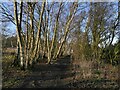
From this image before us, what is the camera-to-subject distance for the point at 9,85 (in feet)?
35.3

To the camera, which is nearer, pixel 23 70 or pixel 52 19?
pixel 23 70

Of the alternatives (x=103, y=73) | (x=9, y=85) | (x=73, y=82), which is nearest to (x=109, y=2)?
(x=103, y=73)

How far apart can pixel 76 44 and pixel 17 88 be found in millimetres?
13790

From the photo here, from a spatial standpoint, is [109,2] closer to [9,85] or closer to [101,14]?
[101,14]

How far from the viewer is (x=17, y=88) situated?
34.1 feet

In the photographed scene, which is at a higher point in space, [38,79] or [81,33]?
[81,33]

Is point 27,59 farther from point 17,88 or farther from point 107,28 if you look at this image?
point 107,28

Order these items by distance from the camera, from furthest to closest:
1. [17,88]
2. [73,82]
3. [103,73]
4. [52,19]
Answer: [52,19]
[103,73]
[73,82]
[17,88]

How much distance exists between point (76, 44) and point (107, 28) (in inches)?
158

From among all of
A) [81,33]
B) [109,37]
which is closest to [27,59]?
[81,33]

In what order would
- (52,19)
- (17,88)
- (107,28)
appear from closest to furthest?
(17,88) < (107,28) < (52,19)

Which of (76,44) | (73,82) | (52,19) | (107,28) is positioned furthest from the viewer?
(52,19)

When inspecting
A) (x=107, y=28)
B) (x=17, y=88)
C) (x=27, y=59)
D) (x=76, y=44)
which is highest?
(x=107, y=28)

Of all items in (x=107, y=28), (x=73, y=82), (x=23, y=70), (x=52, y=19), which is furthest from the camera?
(x=52, y=19)
